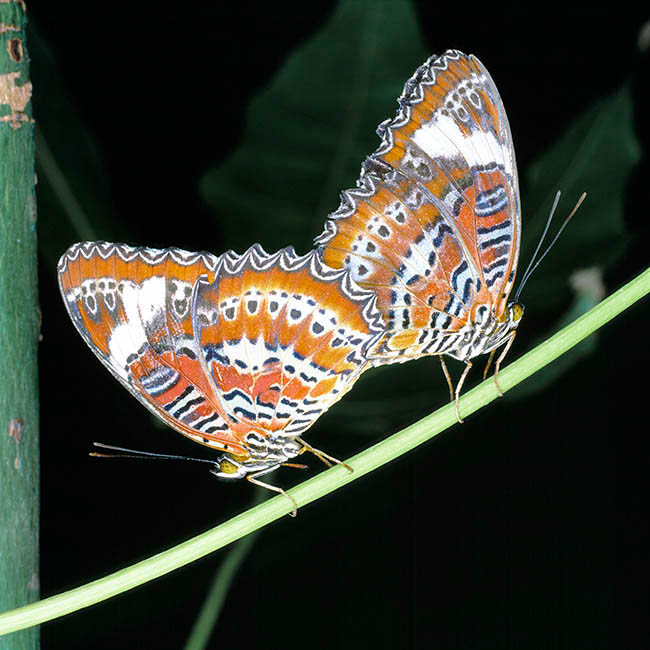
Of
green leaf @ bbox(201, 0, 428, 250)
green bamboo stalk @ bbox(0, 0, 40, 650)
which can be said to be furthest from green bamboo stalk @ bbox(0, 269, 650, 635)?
green leaf @ bbox(201, 0, 428, 250)

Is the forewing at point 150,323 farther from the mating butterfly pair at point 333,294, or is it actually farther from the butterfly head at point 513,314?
the butterfly head at point 513,314

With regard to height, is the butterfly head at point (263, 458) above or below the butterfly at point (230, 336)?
below

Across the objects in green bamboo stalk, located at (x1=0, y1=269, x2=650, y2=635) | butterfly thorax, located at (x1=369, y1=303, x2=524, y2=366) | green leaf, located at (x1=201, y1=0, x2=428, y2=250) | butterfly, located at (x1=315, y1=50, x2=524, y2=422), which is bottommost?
green bamboo stalk, located at (x1=0, y1=269, x2=650, y2=635)

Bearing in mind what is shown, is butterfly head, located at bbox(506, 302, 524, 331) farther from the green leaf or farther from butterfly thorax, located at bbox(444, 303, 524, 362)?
the green leaf

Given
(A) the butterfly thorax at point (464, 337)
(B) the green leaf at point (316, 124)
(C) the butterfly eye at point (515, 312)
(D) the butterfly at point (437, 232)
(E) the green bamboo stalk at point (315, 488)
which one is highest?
(B) the green leaf at point (316, 124)

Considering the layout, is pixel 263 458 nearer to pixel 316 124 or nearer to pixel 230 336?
pixel 230 336

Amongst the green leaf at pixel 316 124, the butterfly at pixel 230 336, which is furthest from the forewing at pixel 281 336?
the green leaf at pixel 316 124

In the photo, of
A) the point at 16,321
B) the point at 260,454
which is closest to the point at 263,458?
the point at 260,454

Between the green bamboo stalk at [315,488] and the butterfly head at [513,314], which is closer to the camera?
the green bamboo stalk at [315,488]
